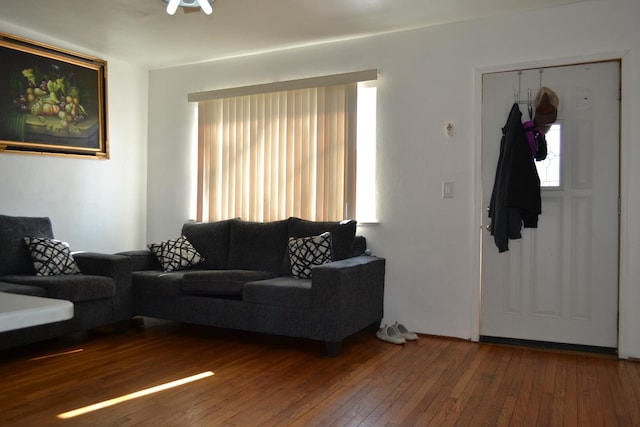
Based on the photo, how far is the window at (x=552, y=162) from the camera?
3697 mm

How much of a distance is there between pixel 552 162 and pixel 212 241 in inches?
110

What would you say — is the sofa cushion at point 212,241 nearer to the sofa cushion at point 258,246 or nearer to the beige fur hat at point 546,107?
the sofa cushion at point 258,246

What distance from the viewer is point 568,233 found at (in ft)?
12.0

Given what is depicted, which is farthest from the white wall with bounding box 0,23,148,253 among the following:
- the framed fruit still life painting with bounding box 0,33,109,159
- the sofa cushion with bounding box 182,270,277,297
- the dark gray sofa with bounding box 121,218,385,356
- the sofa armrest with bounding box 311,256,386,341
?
the sofa armrest with bounding box 311,256,386,341

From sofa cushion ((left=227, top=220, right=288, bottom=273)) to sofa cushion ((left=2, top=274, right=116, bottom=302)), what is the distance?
1.04 meters

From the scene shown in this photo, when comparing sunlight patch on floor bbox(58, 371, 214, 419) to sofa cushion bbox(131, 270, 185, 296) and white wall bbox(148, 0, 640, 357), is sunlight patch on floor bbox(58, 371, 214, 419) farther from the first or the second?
white wall bbox(148, 0, 640, 357)

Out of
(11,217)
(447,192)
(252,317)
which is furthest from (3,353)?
(447,192)

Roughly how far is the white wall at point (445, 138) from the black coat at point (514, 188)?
0.20 metres

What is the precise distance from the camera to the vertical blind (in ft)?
14.5

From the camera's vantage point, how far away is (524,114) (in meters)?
3.80

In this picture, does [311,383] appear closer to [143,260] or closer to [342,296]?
[342,296]

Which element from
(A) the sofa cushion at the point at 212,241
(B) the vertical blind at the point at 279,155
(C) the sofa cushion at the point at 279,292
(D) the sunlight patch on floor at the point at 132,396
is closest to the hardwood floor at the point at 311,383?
(D) the sunlight patch on floor at the point at 132,396

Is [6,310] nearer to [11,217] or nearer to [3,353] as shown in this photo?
[3,353]

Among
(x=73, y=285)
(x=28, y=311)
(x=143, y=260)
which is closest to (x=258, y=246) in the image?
(x=143, y=260)
